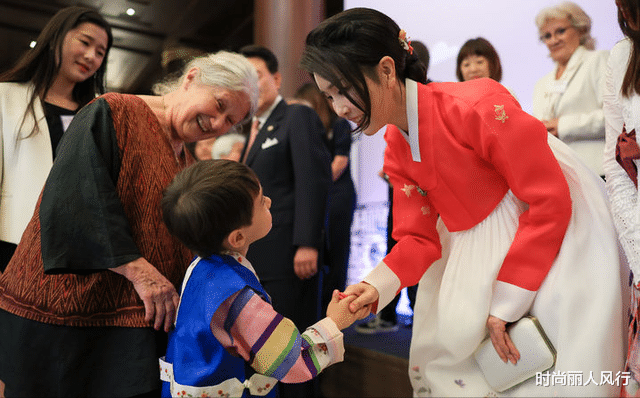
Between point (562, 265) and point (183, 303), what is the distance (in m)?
0.78

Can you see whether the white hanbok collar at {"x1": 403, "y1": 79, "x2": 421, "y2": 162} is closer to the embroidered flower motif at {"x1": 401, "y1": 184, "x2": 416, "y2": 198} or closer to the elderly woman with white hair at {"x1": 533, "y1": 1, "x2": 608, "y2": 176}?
the embroidered flower motif at {"x1": 401, "y1": 184, "x2": 416, "y2": 198}

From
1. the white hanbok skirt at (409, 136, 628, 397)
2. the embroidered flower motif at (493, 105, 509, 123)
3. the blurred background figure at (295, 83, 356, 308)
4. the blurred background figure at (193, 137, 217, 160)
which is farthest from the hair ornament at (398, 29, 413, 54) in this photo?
the blurred background figure at (193, 137, 217, 160)

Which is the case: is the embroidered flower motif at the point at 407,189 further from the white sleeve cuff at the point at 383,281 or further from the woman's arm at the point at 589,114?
the woman's arm at the point at 589,114

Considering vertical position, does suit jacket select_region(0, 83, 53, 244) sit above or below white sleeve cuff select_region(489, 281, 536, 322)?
above

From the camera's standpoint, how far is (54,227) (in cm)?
116

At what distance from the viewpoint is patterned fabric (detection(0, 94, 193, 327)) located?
1163mm

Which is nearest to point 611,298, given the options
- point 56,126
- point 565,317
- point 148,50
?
point 565,317

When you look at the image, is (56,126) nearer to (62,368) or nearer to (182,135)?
(182,135)

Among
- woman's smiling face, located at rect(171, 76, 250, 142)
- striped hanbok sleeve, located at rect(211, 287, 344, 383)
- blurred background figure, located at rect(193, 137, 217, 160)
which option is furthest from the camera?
blurred background figure, located at rect(193, 137, 217, 160)

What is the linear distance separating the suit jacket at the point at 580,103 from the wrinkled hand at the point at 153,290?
5.49 feet

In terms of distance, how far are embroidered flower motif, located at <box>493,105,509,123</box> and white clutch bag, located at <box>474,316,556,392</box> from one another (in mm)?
400

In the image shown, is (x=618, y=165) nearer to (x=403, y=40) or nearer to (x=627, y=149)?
(x=627, y=149)

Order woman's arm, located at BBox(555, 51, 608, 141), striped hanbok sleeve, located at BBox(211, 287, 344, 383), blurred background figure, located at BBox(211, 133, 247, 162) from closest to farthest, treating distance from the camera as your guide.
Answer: striped hanbok sleeve, located at BBox(211, 287, 344, 383) < woman's arm, located at BBox(555, 51, 608, 141) < blurred background figure, located at BBox(211, 133, 247, 162)

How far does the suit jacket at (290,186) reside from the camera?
218 centimetres
